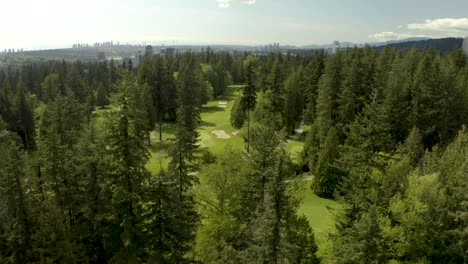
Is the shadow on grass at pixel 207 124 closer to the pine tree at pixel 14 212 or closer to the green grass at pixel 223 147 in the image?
the green grass at pixel 223 147

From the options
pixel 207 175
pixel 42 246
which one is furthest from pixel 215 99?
pixel 42 246

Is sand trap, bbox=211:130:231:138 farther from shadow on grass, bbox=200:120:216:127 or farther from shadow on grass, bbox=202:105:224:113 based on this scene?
shadow on grass, bbox=202:105:224:113

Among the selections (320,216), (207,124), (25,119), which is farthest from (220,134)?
(25,119)

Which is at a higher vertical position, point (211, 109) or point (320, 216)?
point (211, 109)

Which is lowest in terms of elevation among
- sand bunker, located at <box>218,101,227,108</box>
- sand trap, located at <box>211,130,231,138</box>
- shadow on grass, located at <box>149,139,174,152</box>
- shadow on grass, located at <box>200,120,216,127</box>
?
shadow on grass, located at <box>149,139,174,152</box>

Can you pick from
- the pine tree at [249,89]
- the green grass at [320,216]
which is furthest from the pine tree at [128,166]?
the pine tree at [249,89]

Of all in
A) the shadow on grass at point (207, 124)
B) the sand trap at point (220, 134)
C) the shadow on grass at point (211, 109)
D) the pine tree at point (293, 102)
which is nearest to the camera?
the pine tree at point (293, 102)

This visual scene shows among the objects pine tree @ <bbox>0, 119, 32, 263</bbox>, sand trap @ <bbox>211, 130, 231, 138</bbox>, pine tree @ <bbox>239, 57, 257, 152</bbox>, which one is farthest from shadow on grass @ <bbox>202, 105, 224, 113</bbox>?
pine tree @ <bbox>0, 119, 32, 263</bbox>

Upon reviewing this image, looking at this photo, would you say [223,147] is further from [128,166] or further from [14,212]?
[128,166]

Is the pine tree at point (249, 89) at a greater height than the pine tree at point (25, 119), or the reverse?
the pine tree at point (249, 89)

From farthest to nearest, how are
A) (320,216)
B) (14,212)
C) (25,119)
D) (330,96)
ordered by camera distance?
(25,119) < (330,96) < (320,216) < (14,212)

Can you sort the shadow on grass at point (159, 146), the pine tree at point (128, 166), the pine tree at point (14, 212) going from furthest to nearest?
the shadow on grass at point (159, 146) → the pine tree at point (14, 212) → the pine tree at point (128, 166)

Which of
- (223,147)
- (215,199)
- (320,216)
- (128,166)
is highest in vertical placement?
(128,166)

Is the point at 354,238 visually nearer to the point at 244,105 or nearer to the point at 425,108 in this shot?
the point at 244,105
